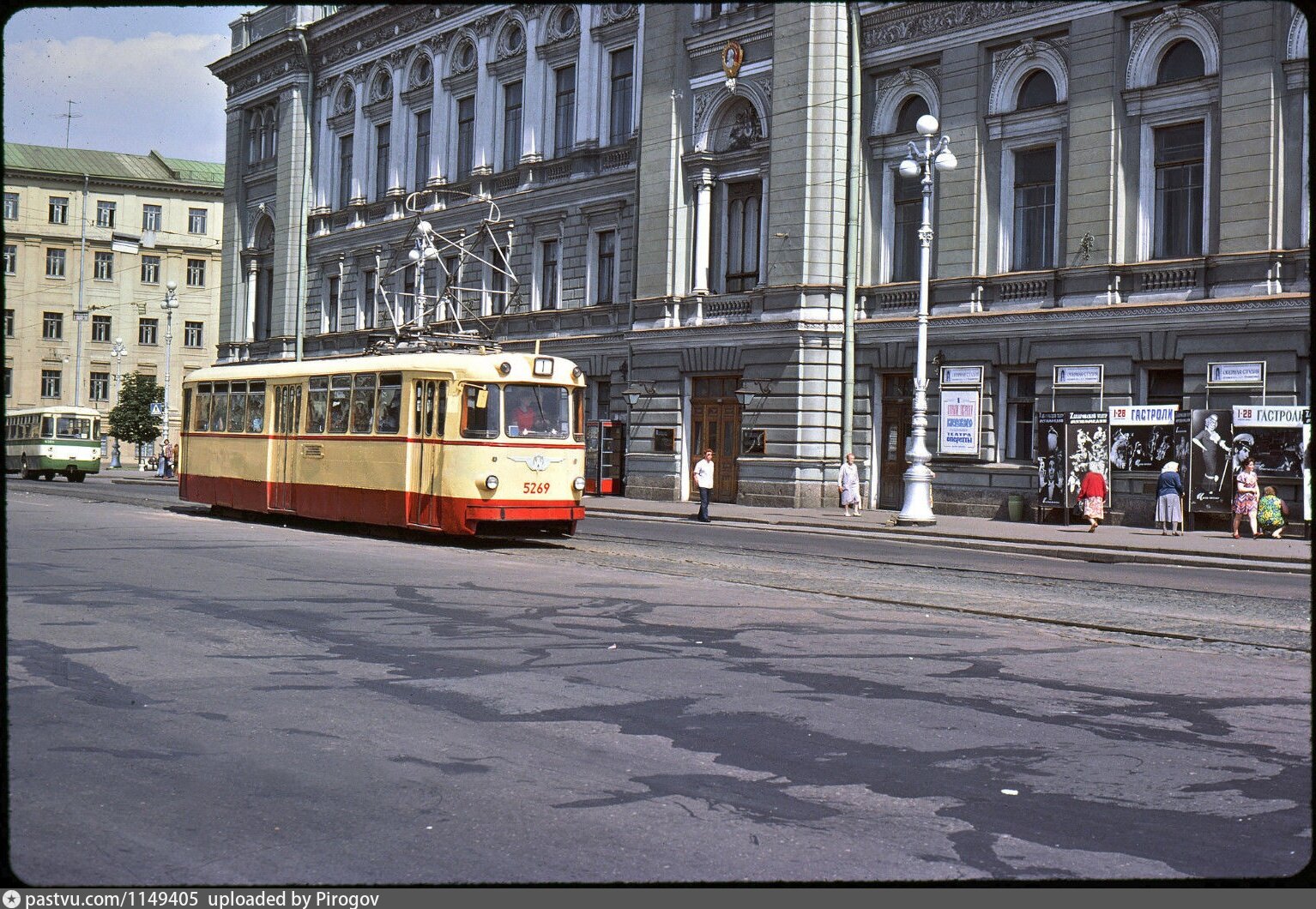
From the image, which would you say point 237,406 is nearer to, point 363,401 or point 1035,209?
point 363,401

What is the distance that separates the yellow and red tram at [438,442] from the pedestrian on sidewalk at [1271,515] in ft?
43.7

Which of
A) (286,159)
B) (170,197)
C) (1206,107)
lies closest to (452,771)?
(1206,107)

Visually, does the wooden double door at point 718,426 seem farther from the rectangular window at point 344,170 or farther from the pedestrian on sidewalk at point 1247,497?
the rectangular window at point 344,170

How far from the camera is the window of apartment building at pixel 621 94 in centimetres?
4006

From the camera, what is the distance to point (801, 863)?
16.7 ft

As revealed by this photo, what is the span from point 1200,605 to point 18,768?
11.7 meters

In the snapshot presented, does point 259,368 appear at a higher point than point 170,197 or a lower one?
lower

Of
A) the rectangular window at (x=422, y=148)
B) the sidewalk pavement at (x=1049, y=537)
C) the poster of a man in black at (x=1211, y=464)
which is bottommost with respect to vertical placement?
the sidewalk pavement at (x=1049, y=537)

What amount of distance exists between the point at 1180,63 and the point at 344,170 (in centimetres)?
3328

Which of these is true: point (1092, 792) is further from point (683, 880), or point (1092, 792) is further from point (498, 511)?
point (498, 511)

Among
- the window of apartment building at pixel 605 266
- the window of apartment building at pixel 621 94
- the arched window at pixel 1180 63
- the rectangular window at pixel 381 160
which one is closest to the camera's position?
the arched window at pixel 1180 63

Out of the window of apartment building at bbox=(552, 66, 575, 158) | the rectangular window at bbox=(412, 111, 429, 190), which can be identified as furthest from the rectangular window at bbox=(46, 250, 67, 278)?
the window of apartment building at bbox=(552, 66, 575, 158)

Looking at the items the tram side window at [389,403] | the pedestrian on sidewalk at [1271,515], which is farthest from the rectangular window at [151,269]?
the pedestrian on sidewalk at [1271,515]

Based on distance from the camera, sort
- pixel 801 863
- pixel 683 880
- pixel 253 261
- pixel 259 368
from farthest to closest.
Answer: pixel 253 261 → pixel 259 368 → pixel 801 863 → pixel 683 880
